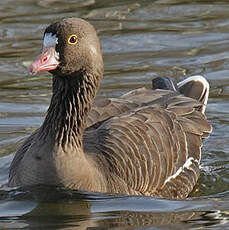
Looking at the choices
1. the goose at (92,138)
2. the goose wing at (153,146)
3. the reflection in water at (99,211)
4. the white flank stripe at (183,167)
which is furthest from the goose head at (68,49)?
the white flank stripe at (183,167)

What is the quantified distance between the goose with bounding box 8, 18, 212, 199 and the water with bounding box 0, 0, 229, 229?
0.19 m

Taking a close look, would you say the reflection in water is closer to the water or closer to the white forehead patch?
the water

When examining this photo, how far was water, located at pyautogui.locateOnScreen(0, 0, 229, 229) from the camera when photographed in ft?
28.9

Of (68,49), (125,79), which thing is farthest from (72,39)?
(125,79)

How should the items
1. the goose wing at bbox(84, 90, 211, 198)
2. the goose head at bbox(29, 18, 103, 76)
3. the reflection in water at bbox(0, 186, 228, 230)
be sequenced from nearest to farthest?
the reflection in water at bbox(0, 186, 228, 230) < the goose head at bbox(29, 18, 103, 76) < the goose wing at bbox(84, 90, 211, 198)

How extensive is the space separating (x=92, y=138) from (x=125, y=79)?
3.90 m

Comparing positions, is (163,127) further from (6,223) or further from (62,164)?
(6,223)

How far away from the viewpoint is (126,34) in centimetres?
1536

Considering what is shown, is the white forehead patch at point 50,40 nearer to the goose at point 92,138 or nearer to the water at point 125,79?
the goose at point 92,138

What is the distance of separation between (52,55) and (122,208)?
1656 millimetres

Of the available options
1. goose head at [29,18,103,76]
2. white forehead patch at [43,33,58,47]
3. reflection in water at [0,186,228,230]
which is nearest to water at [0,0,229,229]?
reflection in water at [0,186,228,230]

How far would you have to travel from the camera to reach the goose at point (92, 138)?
8.93 m

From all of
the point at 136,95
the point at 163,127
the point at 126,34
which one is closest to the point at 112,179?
the point at 163,127

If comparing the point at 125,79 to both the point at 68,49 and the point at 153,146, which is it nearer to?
the point at 153,146
